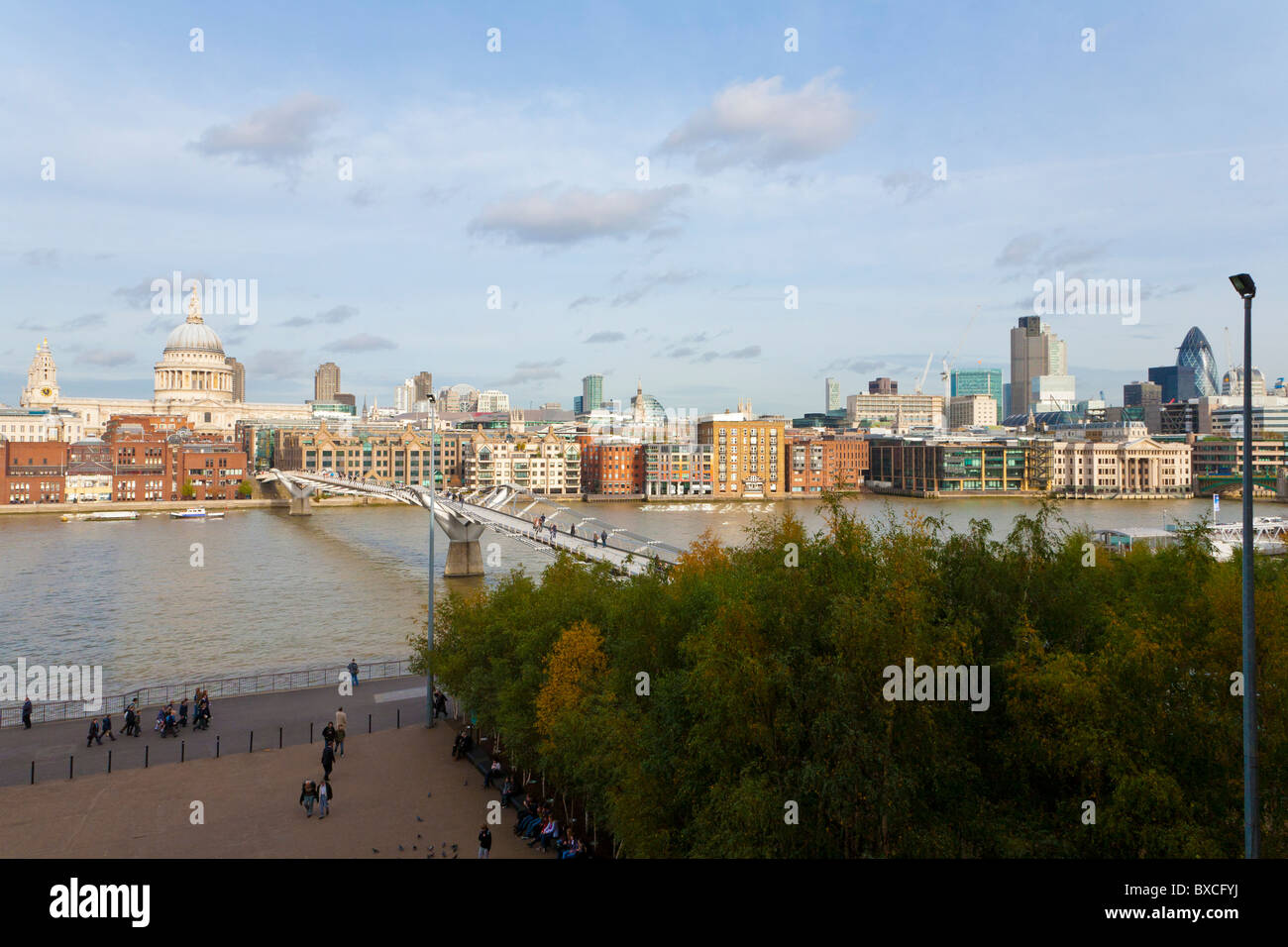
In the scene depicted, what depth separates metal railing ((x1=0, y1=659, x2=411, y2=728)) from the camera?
1566cm

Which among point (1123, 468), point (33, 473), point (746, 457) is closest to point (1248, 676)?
point (33, 473)

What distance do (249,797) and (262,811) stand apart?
0.64 meters

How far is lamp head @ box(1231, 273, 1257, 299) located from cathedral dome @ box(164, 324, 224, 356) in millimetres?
135791

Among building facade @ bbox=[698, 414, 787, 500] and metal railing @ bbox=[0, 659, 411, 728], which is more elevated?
building facade @ bbox=[698, 414, 787, 500]

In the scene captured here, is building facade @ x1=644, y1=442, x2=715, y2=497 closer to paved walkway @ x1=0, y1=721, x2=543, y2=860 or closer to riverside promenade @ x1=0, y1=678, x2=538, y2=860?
riverside promenade @ x1=0, y1=678, x2=538, y2=860

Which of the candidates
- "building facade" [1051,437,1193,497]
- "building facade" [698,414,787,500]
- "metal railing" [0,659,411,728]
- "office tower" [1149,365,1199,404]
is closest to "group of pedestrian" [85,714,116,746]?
"metal railing" [0,659,411,728]

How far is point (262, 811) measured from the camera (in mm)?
10500

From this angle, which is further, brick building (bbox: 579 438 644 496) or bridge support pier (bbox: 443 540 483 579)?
brick building (bbox: 579 438 644 496)

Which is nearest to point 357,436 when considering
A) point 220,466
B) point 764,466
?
point 220,466

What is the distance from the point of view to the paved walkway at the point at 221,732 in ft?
40.9

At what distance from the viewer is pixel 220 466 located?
76.2 meters

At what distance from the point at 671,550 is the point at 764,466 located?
222 feet

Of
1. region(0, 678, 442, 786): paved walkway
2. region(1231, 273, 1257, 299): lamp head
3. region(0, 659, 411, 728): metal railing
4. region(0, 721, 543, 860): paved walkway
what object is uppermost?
region(1231, 273, 1257, 299): lamp head

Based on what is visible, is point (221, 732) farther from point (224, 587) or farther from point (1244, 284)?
point (224, 587)
